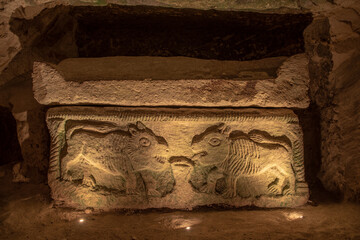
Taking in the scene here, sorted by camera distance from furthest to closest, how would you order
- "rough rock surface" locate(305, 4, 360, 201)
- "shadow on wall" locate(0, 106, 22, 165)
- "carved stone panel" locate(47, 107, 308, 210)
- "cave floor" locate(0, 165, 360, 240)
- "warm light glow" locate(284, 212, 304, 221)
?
1. "shadow on wall" locate(0, 106, 22, 165)
2. "rough rock surface" locate(305, 4, 360, 201)
3. "carved stone panel" locate(47, 107, 308, 210)
4. "warm light glow" locate(284, 212, 304, 221)
5. "cave floor" locate(0, 165, 360, 240)

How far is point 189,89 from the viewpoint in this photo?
96.8 inches

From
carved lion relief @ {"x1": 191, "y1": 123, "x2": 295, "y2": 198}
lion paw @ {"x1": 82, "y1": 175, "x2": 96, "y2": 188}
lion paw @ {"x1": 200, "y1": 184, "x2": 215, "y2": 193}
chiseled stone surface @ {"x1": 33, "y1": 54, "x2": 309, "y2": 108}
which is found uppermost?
chiseled stone surface @ {"x1": 33, "y1": 54, "x2": 309, "y2": 108}

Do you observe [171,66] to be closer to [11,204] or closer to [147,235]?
[147,235]

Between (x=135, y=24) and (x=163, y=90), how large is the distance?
146 centimetres

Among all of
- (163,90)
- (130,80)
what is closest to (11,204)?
(130,80)

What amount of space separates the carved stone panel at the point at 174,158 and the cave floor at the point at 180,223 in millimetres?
102

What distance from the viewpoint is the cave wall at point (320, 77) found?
2.80 m

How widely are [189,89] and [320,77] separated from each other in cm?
155

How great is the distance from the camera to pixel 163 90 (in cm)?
246

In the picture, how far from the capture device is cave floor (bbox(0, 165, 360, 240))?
216 centimetres

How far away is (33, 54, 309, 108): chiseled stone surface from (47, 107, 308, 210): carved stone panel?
0.29 ft

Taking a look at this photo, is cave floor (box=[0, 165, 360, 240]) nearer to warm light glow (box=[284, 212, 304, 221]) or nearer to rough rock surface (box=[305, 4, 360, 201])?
warm light glow (box=[284, 212, 304, 221])

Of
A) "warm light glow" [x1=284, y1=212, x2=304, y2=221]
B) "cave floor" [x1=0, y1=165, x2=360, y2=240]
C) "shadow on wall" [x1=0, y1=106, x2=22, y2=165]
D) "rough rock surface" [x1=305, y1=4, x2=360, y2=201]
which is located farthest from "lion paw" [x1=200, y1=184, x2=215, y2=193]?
"shadow on wall" [x1=0, y1=106, x2=22, y2=165]

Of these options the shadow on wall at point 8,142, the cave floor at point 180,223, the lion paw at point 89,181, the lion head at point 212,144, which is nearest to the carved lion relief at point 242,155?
the lion head at point 212,144
